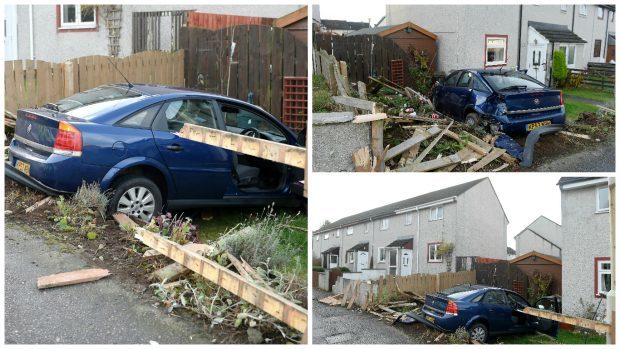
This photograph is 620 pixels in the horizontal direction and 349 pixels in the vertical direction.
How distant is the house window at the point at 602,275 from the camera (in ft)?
16.8

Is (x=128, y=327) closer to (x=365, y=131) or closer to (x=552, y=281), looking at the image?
(x=365, y=131)

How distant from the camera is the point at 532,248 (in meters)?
5.48

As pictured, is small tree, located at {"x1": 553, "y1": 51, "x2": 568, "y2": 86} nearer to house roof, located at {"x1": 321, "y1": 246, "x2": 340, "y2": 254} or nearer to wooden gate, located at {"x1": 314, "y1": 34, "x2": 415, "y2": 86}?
wooden gate, located at {"x1": 314, "y1": 34, "x2": 415, "y2": 86}

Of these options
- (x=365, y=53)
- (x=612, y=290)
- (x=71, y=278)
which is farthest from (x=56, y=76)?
(x=612, y=290)

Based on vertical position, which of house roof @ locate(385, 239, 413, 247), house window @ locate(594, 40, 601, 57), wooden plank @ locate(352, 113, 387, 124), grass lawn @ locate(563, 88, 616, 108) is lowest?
house roof @ locate(385, 239, 413, 247)

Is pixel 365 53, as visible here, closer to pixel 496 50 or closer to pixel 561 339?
pixel 496 50

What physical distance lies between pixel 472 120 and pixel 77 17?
36.7ft

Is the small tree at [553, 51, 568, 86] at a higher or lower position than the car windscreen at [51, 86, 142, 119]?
higher

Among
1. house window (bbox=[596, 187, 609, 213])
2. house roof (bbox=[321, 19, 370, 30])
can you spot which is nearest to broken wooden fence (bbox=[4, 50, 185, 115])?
house roof (bbox=[321, 19, 370, 30])

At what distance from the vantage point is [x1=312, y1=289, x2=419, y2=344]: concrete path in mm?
5074

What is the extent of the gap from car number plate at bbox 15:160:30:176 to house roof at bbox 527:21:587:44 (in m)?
5.16

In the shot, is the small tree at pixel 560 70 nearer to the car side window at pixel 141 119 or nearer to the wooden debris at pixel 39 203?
the car side window at pixel 141 119

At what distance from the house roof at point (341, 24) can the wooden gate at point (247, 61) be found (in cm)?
466

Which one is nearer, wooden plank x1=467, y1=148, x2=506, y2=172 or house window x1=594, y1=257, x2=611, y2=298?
house window x1=594, y1=257, x2=611, y2=298
